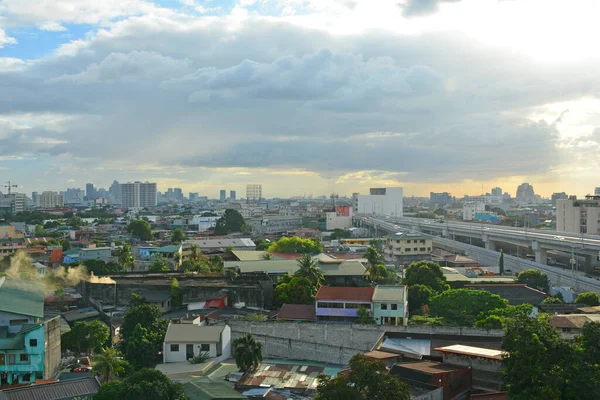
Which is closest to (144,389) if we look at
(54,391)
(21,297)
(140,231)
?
(54,391)

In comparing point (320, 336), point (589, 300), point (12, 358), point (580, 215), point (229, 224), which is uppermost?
point (580, 215)

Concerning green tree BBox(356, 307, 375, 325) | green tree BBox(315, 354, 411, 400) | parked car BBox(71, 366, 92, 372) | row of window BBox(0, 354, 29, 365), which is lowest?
parked car BBox(71, 366, 92, 372)

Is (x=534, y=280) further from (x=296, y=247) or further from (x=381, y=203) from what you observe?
(x=381, y=203)

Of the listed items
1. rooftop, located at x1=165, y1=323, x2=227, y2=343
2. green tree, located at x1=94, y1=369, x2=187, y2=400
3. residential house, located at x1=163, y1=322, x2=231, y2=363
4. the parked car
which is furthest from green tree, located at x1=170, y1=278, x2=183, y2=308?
green tree, located at x1=94, y1=369, x2=187, y2=400

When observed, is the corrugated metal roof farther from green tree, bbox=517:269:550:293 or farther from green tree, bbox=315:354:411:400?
green tree, bbox=517:269:550:293

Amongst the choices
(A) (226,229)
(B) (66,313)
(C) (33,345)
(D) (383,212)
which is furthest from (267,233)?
(C) (33,345)

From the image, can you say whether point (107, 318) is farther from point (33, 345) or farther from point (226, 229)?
point (226, 229)
